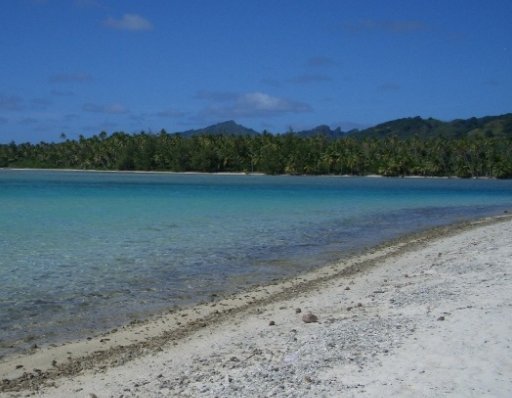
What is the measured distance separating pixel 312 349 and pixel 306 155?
136774 millimetres

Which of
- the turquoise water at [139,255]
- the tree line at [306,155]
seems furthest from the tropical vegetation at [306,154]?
the turquoise water at [139,255]

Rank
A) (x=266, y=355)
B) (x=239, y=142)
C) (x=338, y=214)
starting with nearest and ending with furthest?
(x=266, y=355) → (x=338, y=214) → (x=239, y=142)

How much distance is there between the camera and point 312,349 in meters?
7.66

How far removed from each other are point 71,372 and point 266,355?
8.49 ft

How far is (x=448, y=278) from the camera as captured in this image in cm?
1235

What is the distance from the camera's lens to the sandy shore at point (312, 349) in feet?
21.2

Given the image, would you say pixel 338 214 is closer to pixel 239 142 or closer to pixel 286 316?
pixel 286 316

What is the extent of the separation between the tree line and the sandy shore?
130199 millimetres

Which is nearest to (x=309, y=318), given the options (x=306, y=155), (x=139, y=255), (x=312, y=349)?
(x=312, y=349)

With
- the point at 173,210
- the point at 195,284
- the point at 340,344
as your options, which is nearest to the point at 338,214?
the point at 173,210

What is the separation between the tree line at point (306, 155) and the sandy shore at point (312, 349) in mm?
130199

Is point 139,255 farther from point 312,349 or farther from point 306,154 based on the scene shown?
point 306,154

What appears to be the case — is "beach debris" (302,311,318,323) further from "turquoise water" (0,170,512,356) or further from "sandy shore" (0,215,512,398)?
"turquoise water" (0,170,512,356)

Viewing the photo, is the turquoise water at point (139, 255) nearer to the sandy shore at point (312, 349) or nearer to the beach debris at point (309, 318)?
the sandy shore at point (312, 349)
